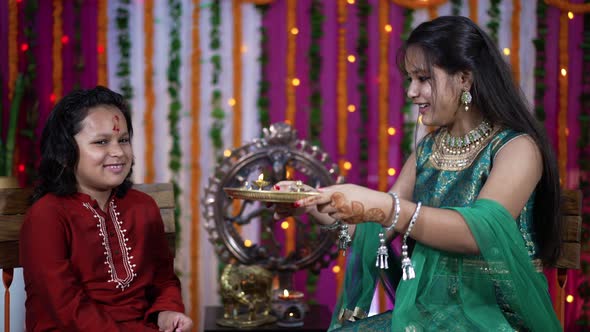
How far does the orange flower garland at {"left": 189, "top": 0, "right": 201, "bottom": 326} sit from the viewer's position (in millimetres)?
3861

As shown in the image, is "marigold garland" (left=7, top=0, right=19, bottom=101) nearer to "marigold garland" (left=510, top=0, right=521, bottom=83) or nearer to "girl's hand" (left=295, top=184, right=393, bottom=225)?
"girl's hand" (left=295, top=184, right=393, bottom=225)

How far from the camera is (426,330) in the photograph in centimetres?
178

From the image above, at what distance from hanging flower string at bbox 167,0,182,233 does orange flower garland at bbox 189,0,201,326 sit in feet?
0.26

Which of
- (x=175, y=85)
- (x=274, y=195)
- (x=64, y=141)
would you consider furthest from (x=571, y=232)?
(x=175, y=85)

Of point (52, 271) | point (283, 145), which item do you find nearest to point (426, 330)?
point (52, 271)

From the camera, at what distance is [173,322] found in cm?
204

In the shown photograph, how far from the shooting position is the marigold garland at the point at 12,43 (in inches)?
146

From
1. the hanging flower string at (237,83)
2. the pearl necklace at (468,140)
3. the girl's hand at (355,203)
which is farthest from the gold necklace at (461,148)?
the hanging flower string at (237,83)

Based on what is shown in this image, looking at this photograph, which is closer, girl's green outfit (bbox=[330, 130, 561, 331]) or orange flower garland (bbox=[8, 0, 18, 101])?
girl's green outfit (bbox=[330, 130, 561, 331])

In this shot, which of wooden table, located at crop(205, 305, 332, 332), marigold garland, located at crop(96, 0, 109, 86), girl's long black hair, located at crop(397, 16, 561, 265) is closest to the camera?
girl's long black hair, located at crop(397, 16, 561, 265)

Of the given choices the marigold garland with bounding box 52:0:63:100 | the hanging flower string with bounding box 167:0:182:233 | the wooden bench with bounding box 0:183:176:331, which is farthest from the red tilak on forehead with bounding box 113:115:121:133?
the marigold garland with bounding box 52:0:63:100

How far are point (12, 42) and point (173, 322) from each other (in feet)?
7.79

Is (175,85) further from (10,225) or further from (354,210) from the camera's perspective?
(354,210)

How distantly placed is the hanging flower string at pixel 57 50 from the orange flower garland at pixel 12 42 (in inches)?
8.0
